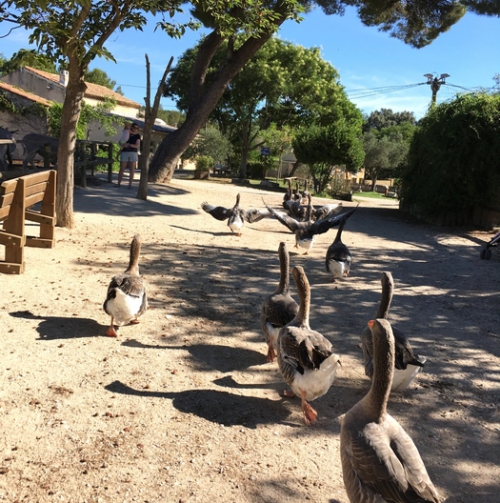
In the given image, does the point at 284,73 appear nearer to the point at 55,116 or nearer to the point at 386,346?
the point at 55,116

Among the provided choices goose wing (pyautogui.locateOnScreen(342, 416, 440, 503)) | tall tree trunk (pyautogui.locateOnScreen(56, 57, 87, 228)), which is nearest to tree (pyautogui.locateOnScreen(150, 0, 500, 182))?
A: tall tree trunk (pyautogui.locateOnScreen(56, 57, 87, 228))

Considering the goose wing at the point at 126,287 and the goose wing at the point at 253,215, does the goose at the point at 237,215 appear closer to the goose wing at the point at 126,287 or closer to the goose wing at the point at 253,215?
the goose wing at the point at 253,215

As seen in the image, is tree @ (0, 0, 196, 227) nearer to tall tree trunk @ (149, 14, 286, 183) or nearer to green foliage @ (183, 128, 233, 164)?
tall tree trunk @ (149, 14, 286, 183)

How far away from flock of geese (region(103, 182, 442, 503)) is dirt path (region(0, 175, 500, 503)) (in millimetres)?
353

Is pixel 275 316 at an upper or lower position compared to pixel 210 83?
lower

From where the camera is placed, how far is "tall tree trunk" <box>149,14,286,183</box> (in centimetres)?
1755

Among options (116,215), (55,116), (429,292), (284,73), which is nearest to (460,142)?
(429,292)

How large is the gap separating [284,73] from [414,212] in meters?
19.4

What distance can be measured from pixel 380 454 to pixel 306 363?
1.24 metres

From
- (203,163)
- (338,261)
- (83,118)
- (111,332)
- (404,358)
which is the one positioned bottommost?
(111,332)

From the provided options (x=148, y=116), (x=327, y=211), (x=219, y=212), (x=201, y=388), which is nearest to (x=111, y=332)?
(x=201, y=388)

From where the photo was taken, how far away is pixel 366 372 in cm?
450

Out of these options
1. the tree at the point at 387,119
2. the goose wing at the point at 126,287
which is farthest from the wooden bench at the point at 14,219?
the tree at the point at 387,119

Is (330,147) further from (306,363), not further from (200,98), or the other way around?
(306,363)
